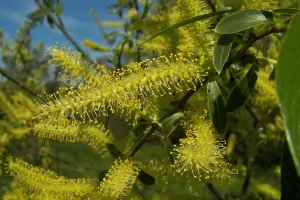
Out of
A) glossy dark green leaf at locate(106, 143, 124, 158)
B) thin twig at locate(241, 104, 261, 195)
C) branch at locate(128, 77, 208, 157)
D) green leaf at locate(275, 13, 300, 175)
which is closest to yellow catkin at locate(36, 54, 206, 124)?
branch at locate(128, 77, 208, 157)

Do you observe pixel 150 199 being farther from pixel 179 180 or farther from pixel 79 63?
pixel 79 63

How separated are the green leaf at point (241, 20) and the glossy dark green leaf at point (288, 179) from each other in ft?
0.75

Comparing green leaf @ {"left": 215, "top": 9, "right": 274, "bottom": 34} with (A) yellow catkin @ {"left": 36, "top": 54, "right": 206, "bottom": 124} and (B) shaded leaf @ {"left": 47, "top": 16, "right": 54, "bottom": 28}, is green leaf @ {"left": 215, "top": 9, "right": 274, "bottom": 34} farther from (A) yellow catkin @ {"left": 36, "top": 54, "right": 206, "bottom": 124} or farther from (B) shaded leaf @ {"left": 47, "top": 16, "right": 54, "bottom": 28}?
(B) shaded leaf @ {"left": 47, "top": 16, "right": 54, "bottom": 28}

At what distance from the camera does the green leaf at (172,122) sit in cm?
99

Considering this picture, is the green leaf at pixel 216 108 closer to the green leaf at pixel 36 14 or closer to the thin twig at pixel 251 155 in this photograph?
the thin twig at pixel 251 155

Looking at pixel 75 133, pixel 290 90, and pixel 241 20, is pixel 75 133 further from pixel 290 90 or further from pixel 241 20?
pixel 290 90

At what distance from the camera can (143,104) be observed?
104cm

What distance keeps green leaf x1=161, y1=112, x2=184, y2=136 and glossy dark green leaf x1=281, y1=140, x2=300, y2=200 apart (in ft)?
1.35

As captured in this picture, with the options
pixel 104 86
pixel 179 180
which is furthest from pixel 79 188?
pixel 104 86

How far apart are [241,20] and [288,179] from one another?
28 cm

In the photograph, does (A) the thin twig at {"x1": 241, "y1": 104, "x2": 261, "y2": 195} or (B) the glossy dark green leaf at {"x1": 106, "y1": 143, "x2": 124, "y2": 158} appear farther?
(A) the thin twig at {"x1": 241, "y1": 104, "x2": 261, "y2": 195}

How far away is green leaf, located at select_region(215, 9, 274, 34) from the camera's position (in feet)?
2.29

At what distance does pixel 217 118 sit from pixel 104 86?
0.26 metres

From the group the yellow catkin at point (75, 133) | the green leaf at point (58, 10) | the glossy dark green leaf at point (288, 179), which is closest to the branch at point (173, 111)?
the yellow catkin at point (75, 133)
